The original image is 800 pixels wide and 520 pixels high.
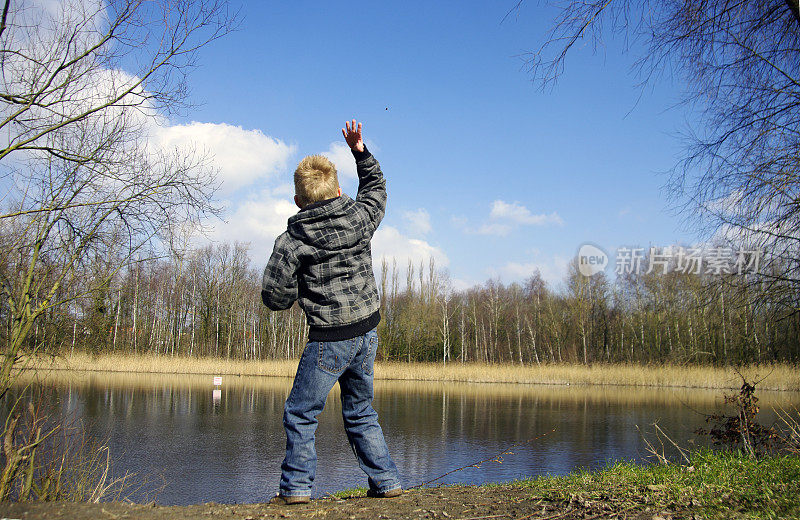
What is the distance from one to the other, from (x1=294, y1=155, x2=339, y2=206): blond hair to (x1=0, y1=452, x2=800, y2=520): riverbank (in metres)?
1.61

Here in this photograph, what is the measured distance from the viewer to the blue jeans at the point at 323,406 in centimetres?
295

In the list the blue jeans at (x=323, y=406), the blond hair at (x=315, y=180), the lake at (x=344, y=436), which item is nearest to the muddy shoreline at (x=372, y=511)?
the blue jeans at (x=323, y=406)

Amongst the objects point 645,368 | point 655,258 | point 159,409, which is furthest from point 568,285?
point 159,409

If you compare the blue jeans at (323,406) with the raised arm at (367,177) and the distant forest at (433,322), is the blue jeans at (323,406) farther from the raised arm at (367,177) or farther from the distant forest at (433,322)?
the distant forest at (433,322)

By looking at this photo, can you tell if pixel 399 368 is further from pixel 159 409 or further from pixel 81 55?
pixel 81 55

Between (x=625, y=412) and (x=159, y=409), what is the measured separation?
45.9 ft

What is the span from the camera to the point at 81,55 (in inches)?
199

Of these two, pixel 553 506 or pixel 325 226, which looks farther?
pixel 325 226

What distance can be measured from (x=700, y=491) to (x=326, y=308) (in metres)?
2.22

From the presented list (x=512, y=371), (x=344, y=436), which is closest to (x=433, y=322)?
(x=512, y=371)

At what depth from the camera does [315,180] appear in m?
3.10

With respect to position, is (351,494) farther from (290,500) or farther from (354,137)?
(354,137)

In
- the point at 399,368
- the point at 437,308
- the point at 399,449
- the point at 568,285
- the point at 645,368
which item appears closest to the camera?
the point at 399,449

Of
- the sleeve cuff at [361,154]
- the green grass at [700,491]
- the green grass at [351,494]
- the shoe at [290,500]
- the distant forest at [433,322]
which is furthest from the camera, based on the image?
the distant forest at [433,322]
